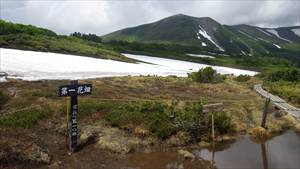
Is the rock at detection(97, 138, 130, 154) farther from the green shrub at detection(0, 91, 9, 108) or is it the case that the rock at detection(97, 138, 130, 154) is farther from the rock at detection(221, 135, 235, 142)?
the green shrub at detection(0, 91, 9, 108)

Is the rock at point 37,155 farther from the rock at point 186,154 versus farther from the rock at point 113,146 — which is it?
the rock at point 186,154

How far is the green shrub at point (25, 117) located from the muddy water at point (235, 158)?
6.59 metres

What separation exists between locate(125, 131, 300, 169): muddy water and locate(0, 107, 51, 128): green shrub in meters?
6.59

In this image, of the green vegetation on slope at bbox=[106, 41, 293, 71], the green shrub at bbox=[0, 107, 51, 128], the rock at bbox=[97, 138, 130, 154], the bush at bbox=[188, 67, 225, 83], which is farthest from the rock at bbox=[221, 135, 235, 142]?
the green vegetation on slope at bbox=[106, 41, 293, 71]

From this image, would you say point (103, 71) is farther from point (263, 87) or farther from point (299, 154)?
point (299, 154)

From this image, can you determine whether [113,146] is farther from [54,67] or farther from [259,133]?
[54,67]

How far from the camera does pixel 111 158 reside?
2128 centimetres

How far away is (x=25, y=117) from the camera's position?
80.3 ft

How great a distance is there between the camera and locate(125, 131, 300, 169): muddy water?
70.4ft

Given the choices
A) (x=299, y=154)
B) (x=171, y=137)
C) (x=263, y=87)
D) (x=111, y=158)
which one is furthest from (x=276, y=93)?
(x=111, y=158)

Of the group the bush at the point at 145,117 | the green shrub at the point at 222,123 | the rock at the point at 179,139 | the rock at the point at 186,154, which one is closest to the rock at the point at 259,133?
the green shrub at the point at 222,123

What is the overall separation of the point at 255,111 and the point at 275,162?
978 centimetres

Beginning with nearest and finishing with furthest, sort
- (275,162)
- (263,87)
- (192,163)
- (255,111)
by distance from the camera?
(192,163)
(275,162)
(255,111)
(263,87)

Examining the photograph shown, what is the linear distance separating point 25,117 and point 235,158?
12.8 m
